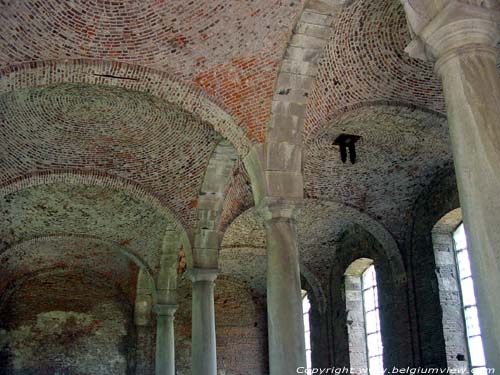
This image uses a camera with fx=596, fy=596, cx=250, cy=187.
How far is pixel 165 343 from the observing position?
50.0ft

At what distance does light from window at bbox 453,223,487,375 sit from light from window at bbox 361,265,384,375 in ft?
9.20

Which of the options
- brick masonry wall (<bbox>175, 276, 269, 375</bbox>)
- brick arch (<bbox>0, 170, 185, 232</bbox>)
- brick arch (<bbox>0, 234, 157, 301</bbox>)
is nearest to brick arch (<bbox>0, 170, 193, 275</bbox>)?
brick arch (<bbox>0, 170, 185, 232</bbox>)

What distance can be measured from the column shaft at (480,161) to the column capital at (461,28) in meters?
0.07

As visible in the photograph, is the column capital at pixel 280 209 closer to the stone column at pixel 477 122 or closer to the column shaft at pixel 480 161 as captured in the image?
the stone column at pixel 477 122

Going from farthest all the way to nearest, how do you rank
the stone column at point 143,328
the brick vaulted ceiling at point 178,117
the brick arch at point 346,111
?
the stone column at point 143,328
the brick arch at point 346,111
the brick vaulted ceiling at point 178,117

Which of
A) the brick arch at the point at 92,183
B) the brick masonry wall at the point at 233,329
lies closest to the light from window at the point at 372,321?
the brick arch at the point at 92,183

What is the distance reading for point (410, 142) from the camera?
12.1m

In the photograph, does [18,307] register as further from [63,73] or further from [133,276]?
[63,73]

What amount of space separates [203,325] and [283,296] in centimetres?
390

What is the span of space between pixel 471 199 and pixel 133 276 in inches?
606

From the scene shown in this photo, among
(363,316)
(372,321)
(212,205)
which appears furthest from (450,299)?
(212,205)

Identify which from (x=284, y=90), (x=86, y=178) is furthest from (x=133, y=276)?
(x=284, y=90)

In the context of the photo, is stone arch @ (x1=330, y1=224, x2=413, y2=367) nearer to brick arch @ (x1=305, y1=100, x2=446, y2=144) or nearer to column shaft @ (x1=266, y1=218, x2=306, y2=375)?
brick arch @ (x1=305, y1=100, x2=446, y2=144)

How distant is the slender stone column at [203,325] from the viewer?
1134cm
